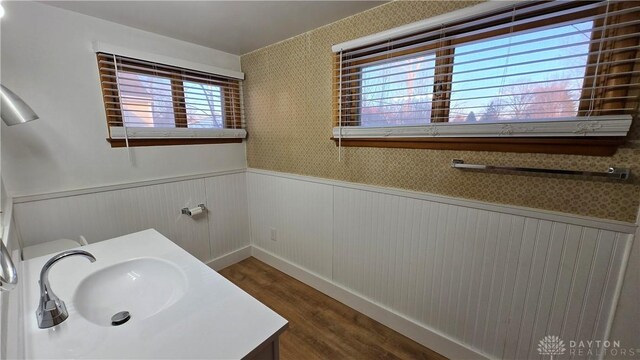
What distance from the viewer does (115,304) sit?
1.08 metres

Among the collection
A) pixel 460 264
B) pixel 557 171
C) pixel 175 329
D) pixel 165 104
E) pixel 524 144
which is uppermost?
pixel 165 104

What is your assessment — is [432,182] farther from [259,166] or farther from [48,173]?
[48,173]

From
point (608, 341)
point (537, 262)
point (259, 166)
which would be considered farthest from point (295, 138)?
point (608, 341)

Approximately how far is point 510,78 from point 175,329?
1675mm

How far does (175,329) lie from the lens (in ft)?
2.64

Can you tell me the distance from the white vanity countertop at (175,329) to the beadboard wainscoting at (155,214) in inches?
31.3

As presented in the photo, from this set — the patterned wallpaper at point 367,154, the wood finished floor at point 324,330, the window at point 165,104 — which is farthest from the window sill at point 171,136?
the wood finished floor at point 324,330

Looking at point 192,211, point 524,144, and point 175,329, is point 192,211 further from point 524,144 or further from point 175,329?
point 524,144

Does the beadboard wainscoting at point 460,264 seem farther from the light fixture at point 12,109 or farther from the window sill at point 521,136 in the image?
the light fixture at point 12,109

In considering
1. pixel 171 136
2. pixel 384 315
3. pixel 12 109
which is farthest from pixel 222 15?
pixel 384 315

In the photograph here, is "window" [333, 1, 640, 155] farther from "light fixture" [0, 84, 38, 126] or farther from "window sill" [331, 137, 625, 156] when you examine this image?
"light fixture" [0, 84, 38, 126]

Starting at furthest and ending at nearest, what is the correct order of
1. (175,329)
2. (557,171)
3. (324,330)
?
(324,330), (557,171), (175,329)

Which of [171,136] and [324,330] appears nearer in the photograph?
[324,330]

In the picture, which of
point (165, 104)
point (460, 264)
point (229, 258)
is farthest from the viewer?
point (229, 258)
